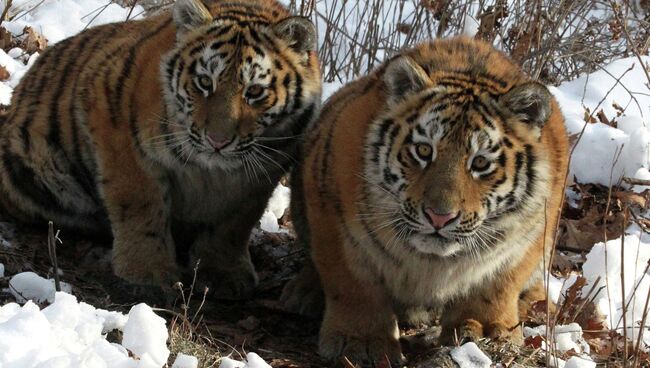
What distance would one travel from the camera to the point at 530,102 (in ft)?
12.8

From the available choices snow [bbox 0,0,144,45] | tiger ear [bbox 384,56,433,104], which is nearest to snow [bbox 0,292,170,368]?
tiger ear [bbox 384,56,433,104]

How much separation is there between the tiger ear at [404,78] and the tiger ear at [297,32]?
31.3 inches

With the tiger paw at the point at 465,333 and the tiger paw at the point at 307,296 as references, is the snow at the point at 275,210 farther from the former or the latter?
the tiger paw at the point at 465,333

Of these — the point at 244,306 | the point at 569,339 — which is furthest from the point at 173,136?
the point at 569,339

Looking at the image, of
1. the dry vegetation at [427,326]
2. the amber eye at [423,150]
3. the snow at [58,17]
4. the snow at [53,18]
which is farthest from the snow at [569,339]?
the snow at [58,17]

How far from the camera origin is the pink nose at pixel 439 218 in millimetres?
3738

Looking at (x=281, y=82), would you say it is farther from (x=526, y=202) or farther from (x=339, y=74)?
(x=339, y=74)

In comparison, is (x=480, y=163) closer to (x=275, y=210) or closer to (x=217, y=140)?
(x=217, y=140)

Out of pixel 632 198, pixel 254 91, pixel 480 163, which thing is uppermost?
pixel 254 91

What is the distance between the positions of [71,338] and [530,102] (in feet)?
6.43

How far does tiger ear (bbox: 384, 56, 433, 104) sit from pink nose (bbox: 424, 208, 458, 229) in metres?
0.57

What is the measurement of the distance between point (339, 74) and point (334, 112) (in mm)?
3419

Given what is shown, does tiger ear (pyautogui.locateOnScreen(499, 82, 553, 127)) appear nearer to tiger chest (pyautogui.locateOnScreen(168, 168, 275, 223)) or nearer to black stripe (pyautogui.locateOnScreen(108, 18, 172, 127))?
tiger chest (pyautogui.locateOnScreen(168, 168, 275, 223))

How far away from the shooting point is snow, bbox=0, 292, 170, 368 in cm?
280
